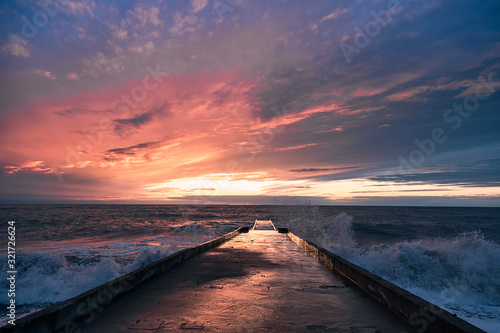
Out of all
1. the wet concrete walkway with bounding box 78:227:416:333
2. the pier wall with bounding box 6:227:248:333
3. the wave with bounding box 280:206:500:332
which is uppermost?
the pier wall with bounding box 6:227:248:333

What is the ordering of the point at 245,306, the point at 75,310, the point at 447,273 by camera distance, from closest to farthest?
the point at 75,310 → the point at 245,306 → the point at 447,273

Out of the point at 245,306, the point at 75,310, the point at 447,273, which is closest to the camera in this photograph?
the point at 75,310

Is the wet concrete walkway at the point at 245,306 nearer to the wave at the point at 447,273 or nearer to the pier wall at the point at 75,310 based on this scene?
the pier wall at the point at 75,310

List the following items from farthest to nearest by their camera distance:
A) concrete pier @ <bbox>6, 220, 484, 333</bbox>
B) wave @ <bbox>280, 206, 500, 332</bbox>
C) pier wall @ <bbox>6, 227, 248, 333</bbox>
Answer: wave @ <bbox>280, 206, 500, 332</bbox>, concrete pier @ <bbox>6, 220, 484, 333</bbox>, pier wall @ <bbox>6, 227, 248, 333</bbox>

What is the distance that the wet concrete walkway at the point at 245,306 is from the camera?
3770 millimetres

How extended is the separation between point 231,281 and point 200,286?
783 millimetres

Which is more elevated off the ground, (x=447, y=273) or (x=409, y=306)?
(x=409, y=306)

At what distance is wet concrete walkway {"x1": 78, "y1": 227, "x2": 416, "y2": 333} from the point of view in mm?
3770

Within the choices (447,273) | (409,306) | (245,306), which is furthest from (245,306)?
(447,273)

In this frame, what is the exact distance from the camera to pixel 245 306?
466 cm

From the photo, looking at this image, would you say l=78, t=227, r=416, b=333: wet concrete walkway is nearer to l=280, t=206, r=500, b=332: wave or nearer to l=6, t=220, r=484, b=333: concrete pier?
l=6, t=220, r=484, b=333: concrete pier

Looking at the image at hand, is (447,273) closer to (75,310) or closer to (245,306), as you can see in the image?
(245,306)

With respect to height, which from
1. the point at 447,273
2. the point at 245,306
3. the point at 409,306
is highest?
the point at 409,306

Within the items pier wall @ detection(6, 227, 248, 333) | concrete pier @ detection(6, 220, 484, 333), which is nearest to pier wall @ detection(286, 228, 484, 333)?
concrete pier @ detection(6, 220, 484, 333)
